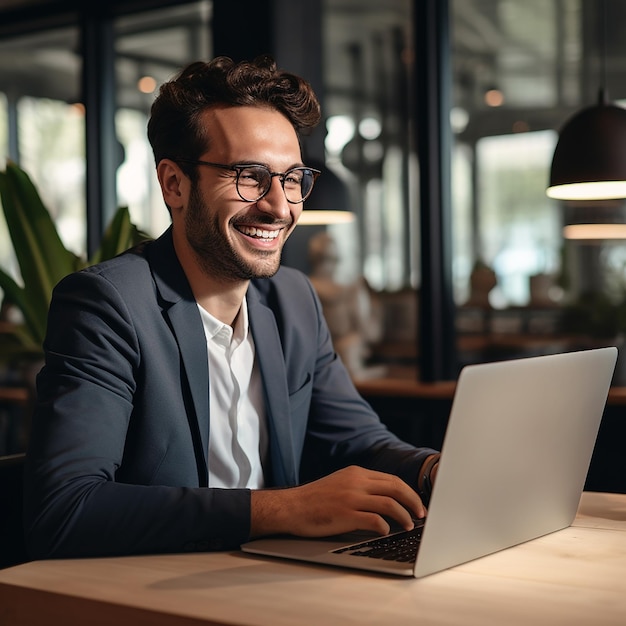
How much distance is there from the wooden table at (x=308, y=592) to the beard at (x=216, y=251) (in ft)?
2.33

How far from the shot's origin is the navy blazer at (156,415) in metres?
1.47

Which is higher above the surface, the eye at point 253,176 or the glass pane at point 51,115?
the glass pane at point 51,115

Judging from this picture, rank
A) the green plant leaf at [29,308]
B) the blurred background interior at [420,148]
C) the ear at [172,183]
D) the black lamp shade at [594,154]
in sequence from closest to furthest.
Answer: the ear at [172,183] < the black lamp shade at [594,154] < the green plant leaf at [29,308] < the blurred background interior at [420,148]

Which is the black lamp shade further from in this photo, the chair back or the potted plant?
the chair back

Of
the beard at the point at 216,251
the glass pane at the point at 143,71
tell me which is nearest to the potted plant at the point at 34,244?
the beard at the point at 216,251

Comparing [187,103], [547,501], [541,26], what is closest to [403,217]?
[541,26]

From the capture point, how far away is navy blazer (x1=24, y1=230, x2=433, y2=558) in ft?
4.81

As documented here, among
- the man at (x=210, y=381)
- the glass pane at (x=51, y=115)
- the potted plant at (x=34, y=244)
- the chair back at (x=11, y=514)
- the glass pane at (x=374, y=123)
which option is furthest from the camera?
the glass pane at (x=374, y=123)

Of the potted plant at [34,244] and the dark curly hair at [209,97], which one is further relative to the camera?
the potted plant at [34,244]

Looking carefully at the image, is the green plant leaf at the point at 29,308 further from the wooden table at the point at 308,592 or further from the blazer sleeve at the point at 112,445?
the wooden table at the point at 308,592

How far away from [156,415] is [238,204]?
497 mm

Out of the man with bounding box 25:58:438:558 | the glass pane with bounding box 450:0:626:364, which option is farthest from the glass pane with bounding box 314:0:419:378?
the man with bounding box 25:58:438:558

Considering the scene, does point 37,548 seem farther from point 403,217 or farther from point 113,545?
point 403,217

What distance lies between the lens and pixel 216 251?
197cm
